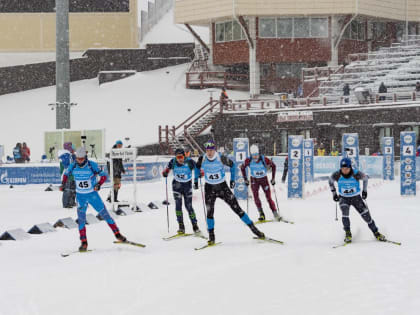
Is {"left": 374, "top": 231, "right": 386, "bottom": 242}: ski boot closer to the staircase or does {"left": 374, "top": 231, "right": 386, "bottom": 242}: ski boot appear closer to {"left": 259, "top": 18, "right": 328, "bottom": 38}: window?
the staircase

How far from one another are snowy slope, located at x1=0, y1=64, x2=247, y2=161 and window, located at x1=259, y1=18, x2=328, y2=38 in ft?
16.6

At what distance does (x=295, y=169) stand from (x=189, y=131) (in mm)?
25344

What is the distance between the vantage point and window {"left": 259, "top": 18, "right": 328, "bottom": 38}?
53.9 metres

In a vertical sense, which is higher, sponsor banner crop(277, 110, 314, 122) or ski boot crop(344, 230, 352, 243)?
sponsor banner crop(277, 110, 314, 122)

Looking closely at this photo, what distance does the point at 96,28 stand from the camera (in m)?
63.3

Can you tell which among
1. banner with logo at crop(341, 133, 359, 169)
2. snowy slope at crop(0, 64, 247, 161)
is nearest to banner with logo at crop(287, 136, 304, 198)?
banner with logo at crop(341, 133, 359, 169)

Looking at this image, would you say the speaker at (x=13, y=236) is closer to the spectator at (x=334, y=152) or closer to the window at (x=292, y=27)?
the spectator at (x=334, y=152)

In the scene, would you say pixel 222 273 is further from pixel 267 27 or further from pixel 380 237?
pixel 267 27

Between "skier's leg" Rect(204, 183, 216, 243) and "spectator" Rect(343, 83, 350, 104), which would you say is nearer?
"skier's leg" Rect(204, 183, 216, 243)

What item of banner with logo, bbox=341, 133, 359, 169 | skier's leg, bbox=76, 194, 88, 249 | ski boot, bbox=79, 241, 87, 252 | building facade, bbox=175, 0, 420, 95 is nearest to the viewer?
ski boot, bbox=79, 241, 87, 252

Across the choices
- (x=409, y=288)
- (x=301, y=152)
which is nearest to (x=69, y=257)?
(x=409, y=288)

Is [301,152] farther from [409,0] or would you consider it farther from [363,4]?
[409,0]

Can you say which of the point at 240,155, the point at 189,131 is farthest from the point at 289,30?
the point at 240,155

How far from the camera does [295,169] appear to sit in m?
22.1
